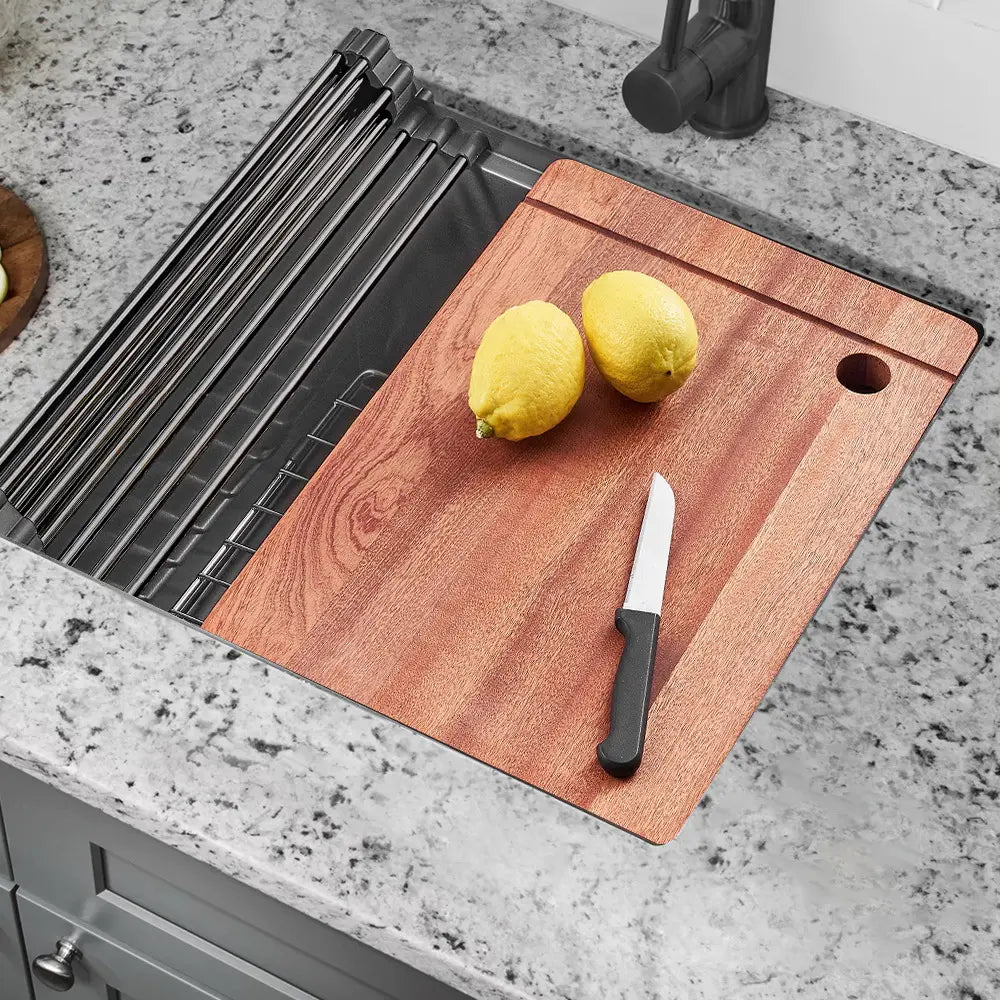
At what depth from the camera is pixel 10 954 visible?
122 cm

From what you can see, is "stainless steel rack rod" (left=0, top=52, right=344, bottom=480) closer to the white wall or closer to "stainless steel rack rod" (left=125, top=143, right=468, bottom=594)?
"stainless steel rack rod" (left=125, top=143, right=468, bottom=594)

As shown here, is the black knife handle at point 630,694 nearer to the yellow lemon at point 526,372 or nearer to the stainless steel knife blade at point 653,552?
the stainless steel knife blade at point 653,552

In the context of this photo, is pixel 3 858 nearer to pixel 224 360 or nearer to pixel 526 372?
pixel 224 360

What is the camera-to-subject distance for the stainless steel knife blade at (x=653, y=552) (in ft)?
2.98

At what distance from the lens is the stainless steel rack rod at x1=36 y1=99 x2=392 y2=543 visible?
3.16ft

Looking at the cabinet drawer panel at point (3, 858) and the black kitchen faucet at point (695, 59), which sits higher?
the black kitchen faucet at point (695, 59)

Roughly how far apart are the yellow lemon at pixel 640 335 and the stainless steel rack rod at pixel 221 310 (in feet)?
0.83

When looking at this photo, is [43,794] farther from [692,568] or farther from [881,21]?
[881,21]

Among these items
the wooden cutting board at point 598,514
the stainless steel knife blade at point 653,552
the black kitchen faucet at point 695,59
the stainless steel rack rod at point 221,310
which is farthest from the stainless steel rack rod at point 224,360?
the stainless steel knife blade at point 653,552

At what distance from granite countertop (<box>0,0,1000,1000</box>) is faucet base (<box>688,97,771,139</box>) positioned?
7 cm

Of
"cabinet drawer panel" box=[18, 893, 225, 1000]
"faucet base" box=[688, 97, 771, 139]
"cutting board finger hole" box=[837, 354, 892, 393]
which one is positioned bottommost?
"cabinet drawer panel" box=[18, 893, 225, 1000]

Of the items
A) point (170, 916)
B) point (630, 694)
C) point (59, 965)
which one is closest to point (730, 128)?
point (630, 694)

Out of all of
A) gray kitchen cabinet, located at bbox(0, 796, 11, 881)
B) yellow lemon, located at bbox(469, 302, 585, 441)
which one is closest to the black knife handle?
yellow lemon, located at bbox(469, 302, 585, 441)

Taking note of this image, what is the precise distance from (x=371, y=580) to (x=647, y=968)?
1.05 feet
